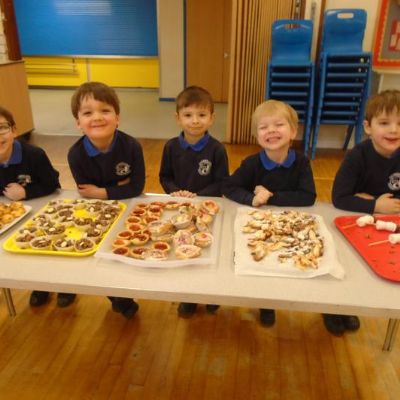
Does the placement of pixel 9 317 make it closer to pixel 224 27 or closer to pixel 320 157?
pixel 320 157

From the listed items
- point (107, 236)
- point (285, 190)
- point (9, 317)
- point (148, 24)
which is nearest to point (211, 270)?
point (107, 236)

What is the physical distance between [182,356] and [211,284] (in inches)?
32.5

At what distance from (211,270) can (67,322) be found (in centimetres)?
109

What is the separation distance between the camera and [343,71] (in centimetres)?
379

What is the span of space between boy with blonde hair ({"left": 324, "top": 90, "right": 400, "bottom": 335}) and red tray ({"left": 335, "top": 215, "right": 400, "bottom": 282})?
0.09 m

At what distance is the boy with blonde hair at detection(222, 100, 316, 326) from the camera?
1404 mm

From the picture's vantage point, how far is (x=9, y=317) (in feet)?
5.90

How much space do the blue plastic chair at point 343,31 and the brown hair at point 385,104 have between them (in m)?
2.52

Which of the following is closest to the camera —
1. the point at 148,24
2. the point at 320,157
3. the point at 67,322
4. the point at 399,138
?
the point at 399,138

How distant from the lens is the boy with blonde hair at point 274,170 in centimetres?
140

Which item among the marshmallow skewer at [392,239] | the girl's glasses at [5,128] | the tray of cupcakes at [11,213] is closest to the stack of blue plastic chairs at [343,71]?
the marshmallow skewer at [392,239]

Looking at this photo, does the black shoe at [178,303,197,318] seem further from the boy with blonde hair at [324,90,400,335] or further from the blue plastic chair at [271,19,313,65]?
the blue plastic chair at [271,19,313,65]

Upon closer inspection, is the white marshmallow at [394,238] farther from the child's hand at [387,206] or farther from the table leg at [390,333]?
the table leg at [390,333]

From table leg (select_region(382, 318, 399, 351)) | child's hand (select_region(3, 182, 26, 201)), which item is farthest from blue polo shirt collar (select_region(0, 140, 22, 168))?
table leg (select_region(382, 318, 399, 351))
